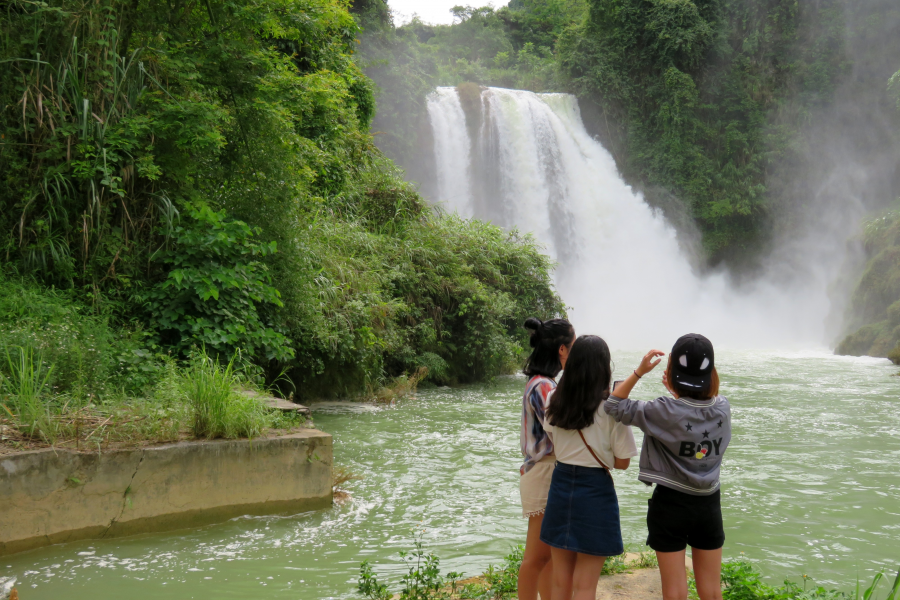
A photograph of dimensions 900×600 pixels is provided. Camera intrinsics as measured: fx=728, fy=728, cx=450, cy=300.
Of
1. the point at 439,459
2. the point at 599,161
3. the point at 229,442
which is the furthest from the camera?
the point at 599,161

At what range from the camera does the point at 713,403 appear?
10.7ft

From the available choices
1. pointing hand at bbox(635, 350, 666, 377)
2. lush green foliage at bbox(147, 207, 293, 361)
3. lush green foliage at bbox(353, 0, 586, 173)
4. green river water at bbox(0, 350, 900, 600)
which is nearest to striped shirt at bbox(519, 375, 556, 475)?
pointing hand at bbox(635, 350, 666, 377)

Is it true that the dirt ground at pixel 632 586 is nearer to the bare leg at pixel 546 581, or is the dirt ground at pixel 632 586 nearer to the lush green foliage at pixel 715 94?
the bare leg at pixel 546 581

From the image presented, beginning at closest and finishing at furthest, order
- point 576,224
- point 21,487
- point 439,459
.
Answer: point 21,487 → point 439,459 → point 576,224

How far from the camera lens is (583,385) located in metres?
3.19

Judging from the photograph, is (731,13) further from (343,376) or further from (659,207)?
(343,376)

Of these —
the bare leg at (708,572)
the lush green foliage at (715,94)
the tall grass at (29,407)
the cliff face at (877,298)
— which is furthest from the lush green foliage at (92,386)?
the lush green foliage at (715,94)

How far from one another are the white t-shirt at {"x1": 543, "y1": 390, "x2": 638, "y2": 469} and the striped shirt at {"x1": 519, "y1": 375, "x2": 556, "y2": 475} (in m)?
0.24

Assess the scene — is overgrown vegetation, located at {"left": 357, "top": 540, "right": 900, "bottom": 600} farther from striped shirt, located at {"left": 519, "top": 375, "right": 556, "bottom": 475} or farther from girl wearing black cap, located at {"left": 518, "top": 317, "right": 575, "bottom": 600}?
striped shirt, located at {"left": 519, "top": 375, "right": 556, "bottom": 475}

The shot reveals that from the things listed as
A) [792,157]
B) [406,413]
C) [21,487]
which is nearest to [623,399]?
[21,487]

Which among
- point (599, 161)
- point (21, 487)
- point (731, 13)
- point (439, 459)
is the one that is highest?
point (731, 13)

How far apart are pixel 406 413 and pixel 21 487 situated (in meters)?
6.66

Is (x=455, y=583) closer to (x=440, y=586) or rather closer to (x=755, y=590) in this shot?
(x=440, y=586)

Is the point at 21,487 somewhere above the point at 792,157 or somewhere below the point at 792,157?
below
